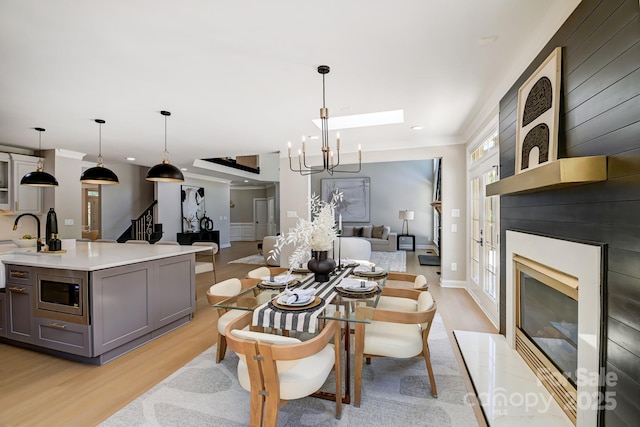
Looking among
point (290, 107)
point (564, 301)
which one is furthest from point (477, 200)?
point (290, 107)

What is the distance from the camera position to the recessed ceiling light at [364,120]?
406 centimetres

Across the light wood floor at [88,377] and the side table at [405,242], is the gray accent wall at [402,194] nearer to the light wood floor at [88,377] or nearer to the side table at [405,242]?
the side table at [405,242]

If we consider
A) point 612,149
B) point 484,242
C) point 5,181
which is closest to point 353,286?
point 612,149

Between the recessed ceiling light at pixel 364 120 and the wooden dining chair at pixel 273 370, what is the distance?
3.13 meters

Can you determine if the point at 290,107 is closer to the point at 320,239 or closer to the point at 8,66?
the point at 320,239

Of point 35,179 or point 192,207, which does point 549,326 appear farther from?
point 192,207

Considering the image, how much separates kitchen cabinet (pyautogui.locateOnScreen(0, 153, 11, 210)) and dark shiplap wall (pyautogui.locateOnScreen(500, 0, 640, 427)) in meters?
7.45

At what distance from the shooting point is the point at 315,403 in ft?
6.66

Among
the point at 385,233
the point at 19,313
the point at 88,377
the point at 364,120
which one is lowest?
the point at 88,377

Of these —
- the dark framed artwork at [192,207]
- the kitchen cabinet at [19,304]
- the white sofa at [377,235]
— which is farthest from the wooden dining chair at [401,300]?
the dark framed artwork at [192,207]

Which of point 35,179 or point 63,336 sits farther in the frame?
point 35,179

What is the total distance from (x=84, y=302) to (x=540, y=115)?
3.88 meters

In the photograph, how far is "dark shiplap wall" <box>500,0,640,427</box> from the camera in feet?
4.02

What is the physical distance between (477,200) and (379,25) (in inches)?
129
